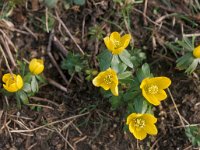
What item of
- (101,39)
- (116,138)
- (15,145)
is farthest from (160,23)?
(15,145)

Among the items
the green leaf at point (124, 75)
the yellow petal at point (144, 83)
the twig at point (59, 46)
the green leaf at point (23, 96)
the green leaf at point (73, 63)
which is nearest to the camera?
the yellow petal at point (144, 83)

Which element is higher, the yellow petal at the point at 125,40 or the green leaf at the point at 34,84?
the yellow petal at the point at 125,40

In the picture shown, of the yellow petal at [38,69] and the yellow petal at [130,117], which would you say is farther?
the yellow petal at [38,69]

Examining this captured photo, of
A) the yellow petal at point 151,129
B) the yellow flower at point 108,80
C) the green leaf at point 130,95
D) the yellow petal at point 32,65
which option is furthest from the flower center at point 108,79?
the yellow petal at point 32,65

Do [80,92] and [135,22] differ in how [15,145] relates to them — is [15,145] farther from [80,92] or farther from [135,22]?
[135,22]

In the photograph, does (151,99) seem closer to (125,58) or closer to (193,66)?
(125,58)

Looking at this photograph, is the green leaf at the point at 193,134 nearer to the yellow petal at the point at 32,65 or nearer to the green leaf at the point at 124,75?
the green leaf at the point at 124,75

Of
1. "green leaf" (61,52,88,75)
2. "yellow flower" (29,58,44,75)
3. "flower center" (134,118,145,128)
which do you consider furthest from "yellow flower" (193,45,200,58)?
"yellow flower" (29,58,44,75)
